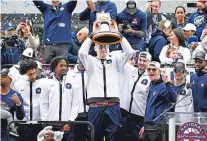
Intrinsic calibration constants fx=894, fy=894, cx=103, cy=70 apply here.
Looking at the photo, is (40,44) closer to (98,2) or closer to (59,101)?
(98,2)

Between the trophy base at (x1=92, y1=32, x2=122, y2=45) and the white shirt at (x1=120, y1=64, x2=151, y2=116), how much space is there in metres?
1.22

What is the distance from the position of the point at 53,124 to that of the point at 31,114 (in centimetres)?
113

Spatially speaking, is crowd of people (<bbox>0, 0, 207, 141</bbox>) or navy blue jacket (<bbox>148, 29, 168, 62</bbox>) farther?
navy blue jacket (<bbox>148, 29, 168, 62</bbox>)

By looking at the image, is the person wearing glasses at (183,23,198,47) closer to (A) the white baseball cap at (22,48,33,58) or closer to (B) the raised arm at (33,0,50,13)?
(B) the raised arm at (33,0,50,13)

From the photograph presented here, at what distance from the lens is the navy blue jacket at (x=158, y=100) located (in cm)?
1241

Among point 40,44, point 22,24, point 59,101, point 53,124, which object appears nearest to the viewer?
point 53,124

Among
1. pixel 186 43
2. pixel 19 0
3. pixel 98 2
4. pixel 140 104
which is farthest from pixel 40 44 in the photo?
pixel 140 104

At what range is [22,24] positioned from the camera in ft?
52.5

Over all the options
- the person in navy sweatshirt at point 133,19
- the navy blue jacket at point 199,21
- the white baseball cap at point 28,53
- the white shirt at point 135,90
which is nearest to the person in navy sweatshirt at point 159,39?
the person in navy sweatshirt at point 133,19

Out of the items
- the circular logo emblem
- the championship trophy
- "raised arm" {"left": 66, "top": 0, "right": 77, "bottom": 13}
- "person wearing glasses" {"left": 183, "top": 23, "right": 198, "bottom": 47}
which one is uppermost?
"raised arm" {"left": 66, "top": 0, "right": 77, "bottom": 13}

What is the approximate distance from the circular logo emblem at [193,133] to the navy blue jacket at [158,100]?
8.21ft

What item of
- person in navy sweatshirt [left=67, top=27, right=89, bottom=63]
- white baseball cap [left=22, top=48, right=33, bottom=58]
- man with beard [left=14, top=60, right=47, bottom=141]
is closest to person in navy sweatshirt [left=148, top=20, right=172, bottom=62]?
person in navy sweatshirt [left=67, top=27, right=89, bottom=63]

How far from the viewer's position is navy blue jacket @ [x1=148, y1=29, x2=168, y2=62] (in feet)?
48.6

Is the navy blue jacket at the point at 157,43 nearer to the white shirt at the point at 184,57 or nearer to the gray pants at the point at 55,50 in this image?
the white shirt at the point at 184,57
